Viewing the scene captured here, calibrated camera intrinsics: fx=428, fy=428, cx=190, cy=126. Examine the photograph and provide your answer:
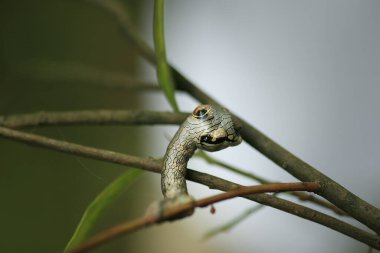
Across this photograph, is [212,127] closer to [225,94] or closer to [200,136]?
[200,136]

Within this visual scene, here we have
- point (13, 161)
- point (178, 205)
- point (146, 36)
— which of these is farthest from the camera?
point (146, 36)

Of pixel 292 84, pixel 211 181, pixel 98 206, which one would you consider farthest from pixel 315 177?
pixel 292 84

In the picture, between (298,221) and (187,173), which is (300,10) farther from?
(187,173)

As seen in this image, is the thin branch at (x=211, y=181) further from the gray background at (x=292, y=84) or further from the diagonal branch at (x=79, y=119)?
the gray background at (x=292, y=84)

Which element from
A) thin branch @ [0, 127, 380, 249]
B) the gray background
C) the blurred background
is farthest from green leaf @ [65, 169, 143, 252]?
the gray background

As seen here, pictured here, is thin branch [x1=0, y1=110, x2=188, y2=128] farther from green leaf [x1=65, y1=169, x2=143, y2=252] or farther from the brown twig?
the brown twig

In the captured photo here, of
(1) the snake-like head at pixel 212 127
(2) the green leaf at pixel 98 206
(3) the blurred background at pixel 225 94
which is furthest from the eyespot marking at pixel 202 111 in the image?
(3) the blurred background at pixel 225 94

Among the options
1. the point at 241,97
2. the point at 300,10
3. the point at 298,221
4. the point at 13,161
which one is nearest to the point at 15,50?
the point at 13,161

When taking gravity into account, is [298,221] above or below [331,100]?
below
